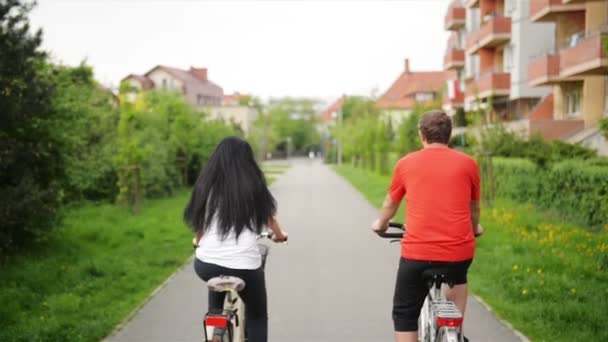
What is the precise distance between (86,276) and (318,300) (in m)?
3.48

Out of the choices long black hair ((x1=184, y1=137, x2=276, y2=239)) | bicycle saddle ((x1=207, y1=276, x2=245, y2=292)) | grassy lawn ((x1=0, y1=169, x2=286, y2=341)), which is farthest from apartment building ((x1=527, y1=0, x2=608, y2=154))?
bicycle saddle ((x1=207, y1=276, x2=245, y2=292))

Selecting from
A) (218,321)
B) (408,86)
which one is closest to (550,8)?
(218,321)

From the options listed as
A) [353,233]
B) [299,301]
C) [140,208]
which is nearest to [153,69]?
[140,208]

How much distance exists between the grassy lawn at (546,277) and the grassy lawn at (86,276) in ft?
13.0

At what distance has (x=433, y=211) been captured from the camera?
4309 millimetres

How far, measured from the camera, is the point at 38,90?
33.9ft

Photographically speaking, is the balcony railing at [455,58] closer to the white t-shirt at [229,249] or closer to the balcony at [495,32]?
the balcony at [495,32]

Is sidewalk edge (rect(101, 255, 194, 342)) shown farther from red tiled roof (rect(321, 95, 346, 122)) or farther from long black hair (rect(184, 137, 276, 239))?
red tiled roof (rect(321, 95, 346, 122))

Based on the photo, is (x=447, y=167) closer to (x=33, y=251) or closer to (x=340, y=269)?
(x=340, y=269)

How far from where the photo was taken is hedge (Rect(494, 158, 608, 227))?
14.0 meters

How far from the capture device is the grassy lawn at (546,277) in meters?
6.97

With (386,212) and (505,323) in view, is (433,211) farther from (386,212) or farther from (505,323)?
(505,323)

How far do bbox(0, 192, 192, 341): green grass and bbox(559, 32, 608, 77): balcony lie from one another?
1364 centimetres

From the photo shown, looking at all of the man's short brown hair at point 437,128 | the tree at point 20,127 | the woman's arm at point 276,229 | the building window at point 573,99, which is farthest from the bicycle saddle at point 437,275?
the building window at point 573,99
